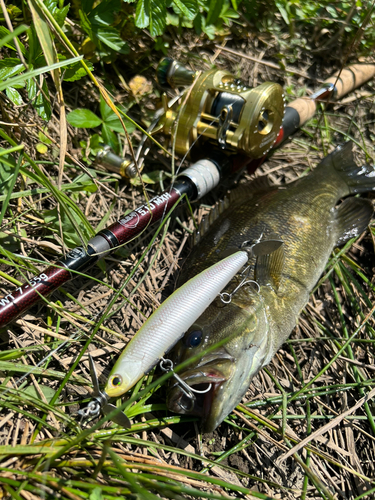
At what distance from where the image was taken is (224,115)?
9.27ft

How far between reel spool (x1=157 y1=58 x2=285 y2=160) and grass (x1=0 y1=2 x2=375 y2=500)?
458 millimetres

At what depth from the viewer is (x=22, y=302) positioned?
6.92 ft

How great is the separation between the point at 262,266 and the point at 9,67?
6.10ft

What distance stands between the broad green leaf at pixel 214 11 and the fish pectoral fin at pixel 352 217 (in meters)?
1.96

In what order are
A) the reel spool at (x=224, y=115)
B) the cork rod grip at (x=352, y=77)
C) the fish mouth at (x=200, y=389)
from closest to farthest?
1. the fish mouth at (x=200, y=389)
2. the reel spool at (x=224, y=115)
3. the cork rod grip at (x=352, y=77)

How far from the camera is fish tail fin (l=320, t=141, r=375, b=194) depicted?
11.1ft

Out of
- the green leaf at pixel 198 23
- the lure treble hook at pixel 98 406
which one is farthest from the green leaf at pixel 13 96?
the green leaf at pixel 198 23

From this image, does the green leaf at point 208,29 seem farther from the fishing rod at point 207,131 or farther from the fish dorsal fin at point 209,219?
the fish dorsal fin at point 209,219

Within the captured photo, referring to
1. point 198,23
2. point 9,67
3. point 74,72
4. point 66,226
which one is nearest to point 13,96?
point 9,67

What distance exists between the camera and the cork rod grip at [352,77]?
3.88m

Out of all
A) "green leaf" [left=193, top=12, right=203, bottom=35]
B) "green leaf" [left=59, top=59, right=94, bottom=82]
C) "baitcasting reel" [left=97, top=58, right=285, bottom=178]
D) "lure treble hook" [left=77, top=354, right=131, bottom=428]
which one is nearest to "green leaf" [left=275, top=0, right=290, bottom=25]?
"green leaf" [left=193, top=12, right=203, bottom=35]

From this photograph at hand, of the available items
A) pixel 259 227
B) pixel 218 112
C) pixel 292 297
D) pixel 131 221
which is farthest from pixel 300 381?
pixel 218 112

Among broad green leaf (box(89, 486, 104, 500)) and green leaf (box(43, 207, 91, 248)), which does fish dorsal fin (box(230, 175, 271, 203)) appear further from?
broad green leaf (box(89, 486, 104, 500))

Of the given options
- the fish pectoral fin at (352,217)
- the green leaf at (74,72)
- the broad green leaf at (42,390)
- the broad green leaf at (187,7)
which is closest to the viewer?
the broad green leaf at (42,390)
